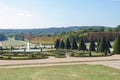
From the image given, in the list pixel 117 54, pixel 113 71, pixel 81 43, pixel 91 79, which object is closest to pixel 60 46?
pixel 81 43

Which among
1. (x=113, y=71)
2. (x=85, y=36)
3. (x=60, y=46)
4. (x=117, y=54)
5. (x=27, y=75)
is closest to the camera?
(x=27, y=75)

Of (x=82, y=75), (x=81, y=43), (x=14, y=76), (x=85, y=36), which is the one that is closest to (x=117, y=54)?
(x=81, y=43)

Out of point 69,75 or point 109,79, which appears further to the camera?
point 69,75

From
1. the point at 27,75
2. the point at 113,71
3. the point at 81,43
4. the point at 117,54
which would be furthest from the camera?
the point at 81,43

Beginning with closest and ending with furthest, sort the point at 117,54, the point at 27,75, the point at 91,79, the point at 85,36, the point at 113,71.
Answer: the point at 91,79
the point at 27,75
the point at 113,71
the point at 117,54
the point at 85,36

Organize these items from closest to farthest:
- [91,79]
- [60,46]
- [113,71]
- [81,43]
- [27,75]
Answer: [91,79] → [27,75] → [113,71] → [81,43] → [60,46]

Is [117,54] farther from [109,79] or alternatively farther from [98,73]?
[109,79]

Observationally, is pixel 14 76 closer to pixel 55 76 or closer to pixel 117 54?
pixel 55 76

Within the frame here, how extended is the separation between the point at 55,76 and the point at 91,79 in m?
3.06

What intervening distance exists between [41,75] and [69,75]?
2.38m

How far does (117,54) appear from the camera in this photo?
1512 inches

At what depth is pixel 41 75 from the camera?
793 inches

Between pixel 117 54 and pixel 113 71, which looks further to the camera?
pixel 117 54

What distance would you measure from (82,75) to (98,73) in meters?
1.88
